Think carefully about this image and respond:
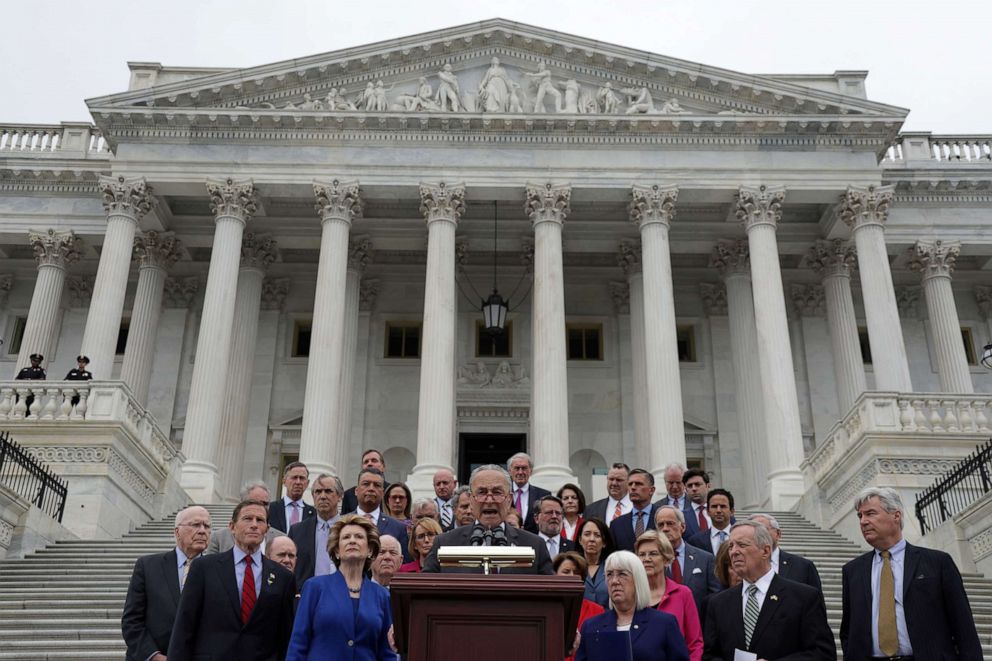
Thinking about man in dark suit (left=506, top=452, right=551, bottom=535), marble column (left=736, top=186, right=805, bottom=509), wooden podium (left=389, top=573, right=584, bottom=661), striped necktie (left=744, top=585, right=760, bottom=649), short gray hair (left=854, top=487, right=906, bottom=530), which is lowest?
wooden podium (left=389, top=573, right=584, bottom=661)

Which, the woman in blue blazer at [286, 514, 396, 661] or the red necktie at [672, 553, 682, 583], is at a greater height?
the red necktie at [672, 553, 682, 583]

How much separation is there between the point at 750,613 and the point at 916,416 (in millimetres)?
18076

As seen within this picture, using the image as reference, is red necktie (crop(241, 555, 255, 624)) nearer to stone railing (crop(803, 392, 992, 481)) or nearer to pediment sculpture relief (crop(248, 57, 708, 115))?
stone railing (crop(803, 392, 992, 481))

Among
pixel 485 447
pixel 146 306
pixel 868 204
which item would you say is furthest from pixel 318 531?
pixel 485 447

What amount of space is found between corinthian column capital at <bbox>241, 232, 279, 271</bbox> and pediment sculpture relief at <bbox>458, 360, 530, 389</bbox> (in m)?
8.39

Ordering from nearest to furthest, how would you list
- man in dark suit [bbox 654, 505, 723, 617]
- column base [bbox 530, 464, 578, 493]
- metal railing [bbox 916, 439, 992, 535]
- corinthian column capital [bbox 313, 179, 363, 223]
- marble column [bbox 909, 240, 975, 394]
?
man in dark suit [bbox 654, 505, 723, 617] → metal railing [bbox 916, 439, 992, 535] → column base [bbox 530, 464, 578, 493] → corinthian column capital [bbox 313, 179, 363, 223] → marble column [bbox 909, 240, 975, 394]

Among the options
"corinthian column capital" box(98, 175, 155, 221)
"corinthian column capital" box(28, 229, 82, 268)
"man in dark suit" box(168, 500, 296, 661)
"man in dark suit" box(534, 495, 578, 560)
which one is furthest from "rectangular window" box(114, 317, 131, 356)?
"man in dark suit" box(168, 500, 296, 661)

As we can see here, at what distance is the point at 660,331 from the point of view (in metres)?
30.2

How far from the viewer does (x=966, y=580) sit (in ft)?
57.1

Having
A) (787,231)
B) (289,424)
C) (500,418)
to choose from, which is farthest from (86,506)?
(787,231)

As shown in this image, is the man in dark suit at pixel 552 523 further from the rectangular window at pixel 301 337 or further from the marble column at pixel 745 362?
the rectangular window at pixel 301 337

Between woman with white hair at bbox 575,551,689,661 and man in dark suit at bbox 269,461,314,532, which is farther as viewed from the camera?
man in dark suit at bbox 269,461,314,532

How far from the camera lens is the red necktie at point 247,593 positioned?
7.99 metres

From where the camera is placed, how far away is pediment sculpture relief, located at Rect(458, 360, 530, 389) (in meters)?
37.7
